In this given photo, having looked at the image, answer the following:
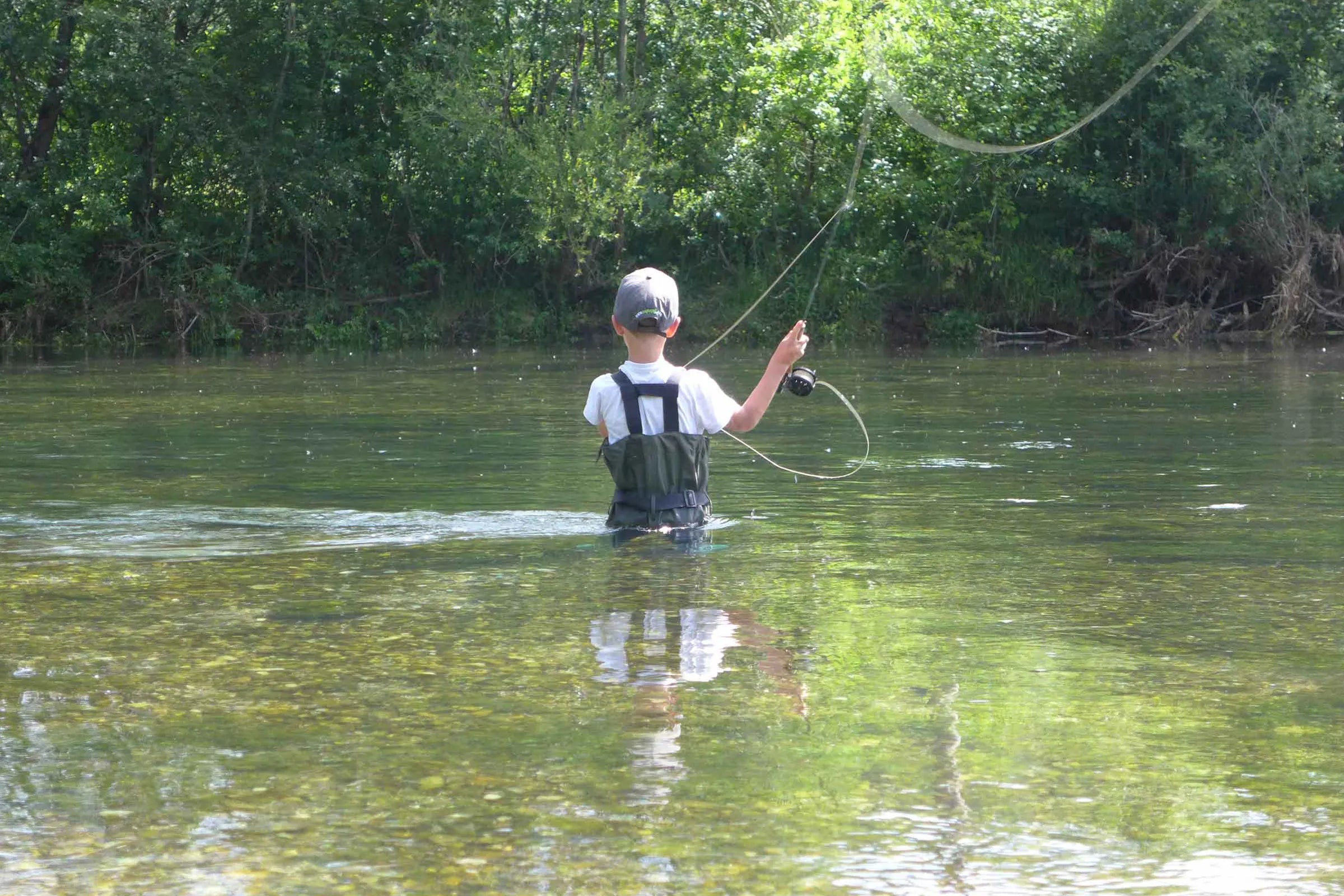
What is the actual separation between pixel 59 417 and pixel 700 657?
39.8 feet

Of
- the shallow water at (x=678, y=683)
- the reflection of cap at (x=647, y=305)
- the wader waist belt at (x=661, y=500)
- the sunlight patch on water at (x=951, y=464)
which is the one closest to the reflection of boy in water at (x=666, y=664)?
the shallow water at (x=678, y=683)

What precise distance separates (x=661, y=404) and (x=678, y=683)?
2.69m

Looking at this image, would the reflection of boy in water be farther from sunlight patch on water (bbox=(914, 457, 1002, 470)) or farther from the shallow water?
sunlight patch on water (bbox=(914, 457, 1002, 470))

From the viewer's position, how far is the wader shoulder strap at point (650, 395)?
7.84 meters

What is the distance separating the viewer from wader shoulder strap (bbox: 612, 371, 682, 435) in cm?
784

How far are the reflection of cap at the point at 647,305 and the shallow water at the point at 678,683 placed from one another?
0.94 m

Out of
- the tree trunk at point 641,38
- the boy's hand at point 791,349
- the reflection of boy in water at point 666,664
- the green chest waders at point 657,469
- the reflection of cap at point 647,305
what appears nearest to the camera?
the reflection of boy in water at point 666,664

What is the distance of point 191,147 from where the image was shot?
36469mm

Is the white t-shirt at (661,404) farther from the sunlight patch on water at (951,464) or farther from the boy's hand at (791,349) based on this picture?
the sunlight patch on water at (951,464)

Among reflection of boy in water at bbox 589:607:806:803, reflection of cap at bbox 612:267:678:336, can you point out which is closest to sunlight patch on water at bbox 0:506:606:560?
reflection of cap at bbox 612:267:678:336

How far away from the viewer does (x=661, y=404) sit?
25.8 feet

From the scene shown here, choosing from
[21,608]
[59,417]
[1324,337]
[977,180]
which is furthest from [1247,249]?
[21,608]

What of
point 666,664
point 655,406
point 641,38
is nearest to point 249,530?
point 655,406

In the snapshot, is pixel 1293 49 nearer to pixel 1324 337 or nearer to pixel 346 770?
pixel 1324 337
